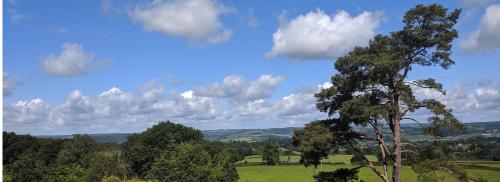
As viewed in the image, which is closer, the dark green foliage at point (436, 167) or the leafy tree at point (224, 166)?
the dark green foliage at point (436, 167)

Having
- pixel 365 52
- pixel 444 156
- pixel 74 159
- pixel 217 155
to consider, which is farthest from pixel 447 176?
pixel 74 159

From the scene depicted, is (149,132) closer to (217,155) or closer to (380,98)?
(217,155)

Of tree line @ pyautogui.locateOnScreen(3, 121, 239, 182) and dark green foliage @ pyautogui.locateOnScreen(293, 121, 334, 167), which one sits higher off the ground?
dark green foliage @ pyautogui.locateOnScreen(293, 121, 334, 167)

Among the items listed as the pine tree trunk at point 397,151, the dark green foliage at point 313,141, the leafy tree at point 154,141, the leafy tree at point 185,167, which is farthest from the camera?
the leafy tree at point 154,141

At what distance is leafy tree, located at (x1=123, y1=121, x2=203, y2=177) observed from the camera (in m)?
83.9

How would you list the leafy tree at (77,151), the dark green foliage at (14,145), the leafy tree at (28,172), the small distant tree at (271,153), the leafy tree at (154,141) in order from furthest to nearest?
the small distant tree at (271,153) → the dark green foliage at (14,145) → the leafy tree at (77,151) → the leafy tree at (154,141) → the leafy tree at (28,172)

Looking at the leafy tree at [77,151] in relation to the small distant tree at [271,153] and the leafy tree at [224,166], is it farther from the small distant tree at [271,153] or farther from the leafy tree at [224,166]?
the small distant tree at [271,153]

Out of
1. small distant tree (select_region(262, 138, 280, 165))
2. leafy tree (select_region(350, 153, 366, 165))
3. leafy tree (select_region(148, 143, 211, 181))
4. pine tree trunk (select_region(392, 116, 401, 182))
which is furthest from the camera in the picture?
small distant tree (select_region(262, 138, 280, 165))

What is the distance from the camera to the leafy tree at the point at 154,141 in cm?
8394

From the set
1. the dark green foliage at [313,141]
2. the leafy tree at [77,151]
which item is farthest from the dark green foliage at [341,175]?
the leafy tree at [77,151]

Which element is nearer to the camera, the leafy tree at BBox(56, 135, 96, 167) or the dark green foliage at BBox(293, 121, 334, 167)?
the dark green foliage at BBox(293, 121, 334, 167)

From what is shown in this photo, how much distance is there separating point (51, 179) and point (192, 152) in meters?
23.6

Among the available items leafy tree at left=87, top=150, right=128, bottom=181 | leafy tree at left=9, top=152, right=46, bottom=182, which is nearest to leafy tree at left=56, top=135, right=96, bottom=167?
leafy tree at left=87, top=150, right=128, bottom=181

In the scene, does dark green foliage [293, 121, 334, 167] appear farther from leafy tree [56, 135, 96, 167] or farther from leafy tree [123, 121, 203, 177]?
leafy tree [56, 135, 96, 167]
